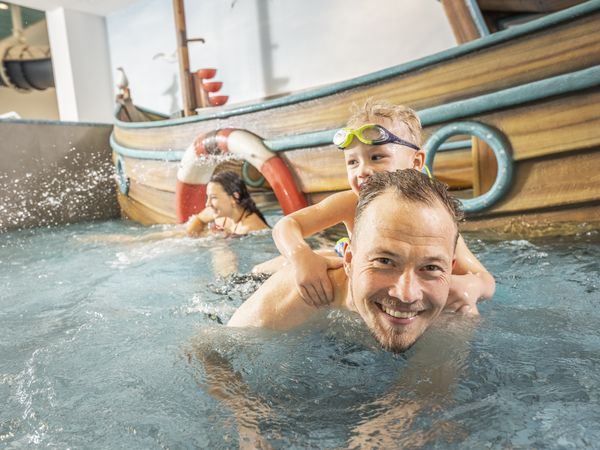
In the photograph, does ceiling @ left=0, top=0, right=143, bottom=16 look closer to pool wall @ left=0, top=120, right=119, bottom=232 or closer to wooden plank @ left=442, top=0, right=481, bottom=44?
pool wall @ left=0, top=120, right=119, bottom=232

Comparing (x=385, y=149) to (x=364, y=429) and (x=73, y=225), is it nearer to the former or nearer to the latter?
(x=364, y=429)

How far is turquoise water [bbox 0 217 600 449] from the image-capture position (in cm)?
113

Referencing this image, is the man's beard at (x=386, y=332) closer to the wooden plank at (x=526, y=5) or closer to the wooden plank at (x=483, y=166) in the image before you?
the wooden plank at (x=483, y=166)

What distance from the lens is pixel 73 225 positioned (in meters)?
6.63

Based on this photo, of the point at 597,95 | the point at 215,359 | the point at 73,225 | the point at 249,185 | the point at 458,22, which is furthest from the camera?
the point at 73,225

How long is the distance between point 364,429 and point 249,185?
501 centimetres

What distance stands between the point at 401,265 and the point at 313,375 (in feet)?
1.55

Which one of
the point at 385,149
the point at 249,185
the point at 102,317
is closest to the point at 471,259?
the point at 385,149

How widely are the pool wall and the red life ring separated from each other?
273 cm

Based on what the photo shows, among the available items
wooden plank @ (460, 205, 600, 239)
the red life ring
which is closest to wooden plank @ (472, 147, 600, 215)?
wooden plank @ (460, 205, 600, 239)

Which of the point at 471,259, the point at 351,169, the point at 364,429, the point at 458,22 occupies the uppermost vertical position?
the point at 458,22

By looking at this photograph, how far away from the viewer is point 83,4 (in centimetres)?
1037

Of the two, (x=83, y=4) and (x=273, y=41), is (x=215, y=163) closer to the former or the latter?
(x=273, y=41)

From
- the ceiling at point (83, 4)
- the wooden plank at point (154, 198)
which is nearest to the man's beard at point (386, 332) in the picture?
the wooden plank at point (154, 198)
